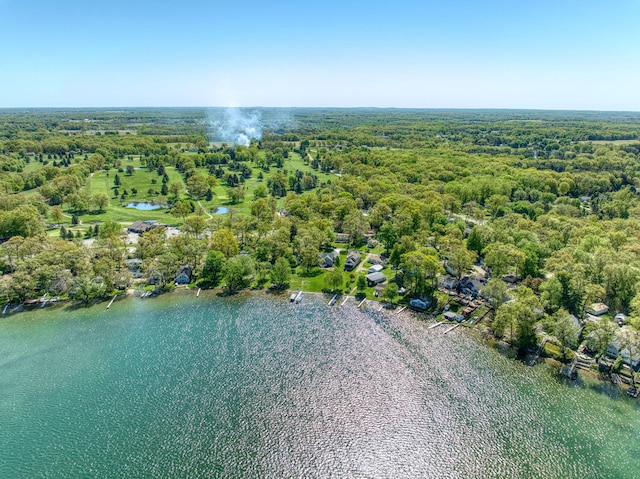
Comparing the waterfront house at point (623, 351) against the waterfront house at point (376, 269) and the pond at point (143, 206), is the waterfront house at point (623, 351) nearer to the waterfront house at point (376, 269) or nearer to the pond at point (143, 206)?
the waterfront house at point (376, 269)

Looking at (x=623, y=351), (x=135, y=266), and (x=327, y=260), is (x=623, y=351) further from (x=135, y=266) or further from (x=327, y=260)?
(x=135, y=266)

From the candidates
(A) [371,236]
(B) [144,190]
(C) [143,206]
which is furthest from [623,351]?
(B) [144,190]

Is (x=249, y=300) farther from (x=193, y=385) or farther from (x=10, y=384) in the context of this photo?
(x=10, y=384)

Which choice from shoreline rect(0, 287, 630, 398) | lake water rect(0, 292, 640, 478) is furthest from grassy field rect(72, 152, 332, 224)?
lake water rect(0, 292, 640, 478)

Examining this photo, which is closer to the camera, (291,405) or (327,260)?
(291,405)

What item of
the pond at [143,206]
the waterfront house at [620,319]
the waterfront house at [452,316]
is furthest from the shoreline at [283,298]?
the pond at [143,206]

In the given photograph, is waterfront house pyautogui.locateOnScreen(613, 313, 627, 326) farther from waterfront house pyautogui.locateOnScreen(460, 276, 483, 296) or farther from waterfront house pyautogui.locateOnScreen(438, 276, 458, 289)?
waterfront house pyautogui.locateOnScreen(438, 276, 458, 289)
